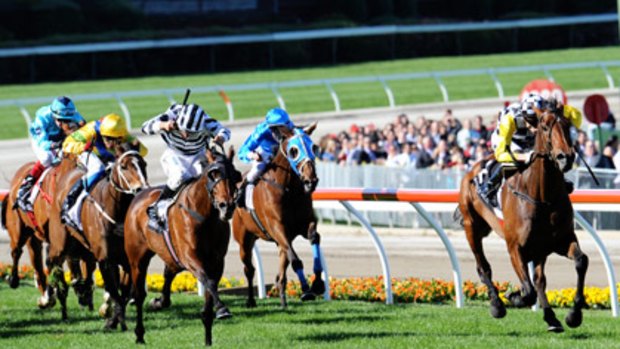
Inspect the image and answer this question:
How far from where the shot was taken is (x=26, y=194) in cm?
1252

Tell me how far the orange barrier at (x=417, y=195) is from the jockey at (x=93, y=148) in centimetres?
186

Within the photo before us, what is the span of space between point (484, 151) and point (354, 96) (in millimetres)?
12966

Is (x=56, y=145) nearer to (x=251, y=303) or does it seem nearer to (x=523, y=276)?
(x=251, y=303)

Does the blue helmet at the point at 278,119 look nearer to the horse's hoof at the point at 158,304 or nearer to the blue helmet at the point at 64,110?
the blue helmet at the point at 64,110

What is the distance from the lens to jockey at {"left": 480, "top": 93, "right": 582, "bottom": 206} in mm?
9797

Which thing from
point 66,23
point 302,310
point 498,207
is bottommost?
point 302,310

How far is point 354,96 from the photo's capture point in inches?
1265

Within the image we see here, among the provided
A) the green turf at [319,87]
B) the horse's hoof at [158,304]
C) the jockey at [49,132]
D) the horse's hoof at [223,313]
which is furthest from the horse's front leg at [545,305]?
the green turf at [319,87]

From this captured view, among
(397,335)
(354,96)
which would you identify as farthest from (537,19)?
(397,335)

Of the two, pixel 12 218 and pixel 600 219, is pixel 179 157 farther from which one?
pixel 600 219

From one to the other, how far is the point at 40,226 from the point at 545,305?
15.5 ft

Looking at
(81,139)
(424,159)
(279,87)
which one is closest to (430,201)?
(81,139)

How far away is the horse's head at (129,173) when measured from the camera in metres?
10.5

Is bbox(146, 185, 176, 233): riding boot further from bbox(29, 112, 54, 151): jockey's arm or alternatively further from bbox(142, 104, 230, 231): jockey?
bbox(29, 112, 54, 151): jockey's arm
